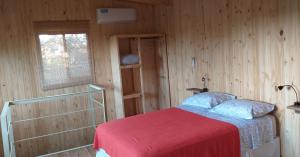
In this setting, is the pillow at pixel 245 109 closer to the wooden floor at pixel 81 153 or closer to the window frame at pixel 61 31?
the wooden floor at pixel 81 153

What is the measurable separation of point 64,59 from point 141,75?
1.20 m

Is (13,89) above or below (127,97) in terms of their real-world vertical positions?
above

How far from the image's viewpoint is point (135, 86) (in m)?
4.80

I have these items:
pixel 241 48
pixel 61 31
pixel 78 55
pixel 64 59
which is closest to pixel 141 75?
pixel 78 55

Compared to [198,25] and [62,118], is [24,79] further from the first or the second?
[198,25]

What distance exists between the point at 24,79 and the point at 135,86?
5.79 ft

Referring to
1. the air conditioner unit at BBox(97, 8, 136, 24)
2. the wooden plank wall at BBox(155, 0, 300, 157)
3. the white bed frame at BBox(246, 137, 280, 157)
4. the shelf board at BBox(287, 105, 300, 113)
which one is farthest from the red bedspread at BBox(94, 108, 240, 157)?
the air conditioner unit at BBox(97, 8, 136, 24)

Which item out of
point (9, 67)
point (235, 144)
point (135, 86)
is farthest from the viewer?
point (135, 86)

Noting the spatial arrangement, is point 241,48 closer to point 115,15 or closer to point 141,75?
point 141,75

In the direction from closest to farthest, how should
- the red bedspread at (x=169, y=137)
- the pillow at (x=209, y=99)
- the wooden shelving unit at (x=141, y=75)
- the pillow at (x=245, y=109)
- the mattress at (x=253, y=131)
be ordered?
the red bedspread at (x=169, y=137), the mattress at (x=253, y=131), the pillow at (x=245, y=109), the pillow at (x=209, y=99), the wooden shelving unit at (x=141, y=75)

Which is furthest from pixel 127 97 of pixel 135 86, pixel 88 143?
pixel 88 143

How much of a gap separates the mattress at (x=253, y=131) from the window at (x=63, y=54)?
1520 mm

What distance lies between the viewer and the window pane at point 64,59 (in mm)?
3979

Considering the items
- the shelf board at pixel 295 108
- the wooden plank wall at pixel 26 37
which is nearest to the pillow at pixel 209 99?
the shelf board at pixel 295 108
